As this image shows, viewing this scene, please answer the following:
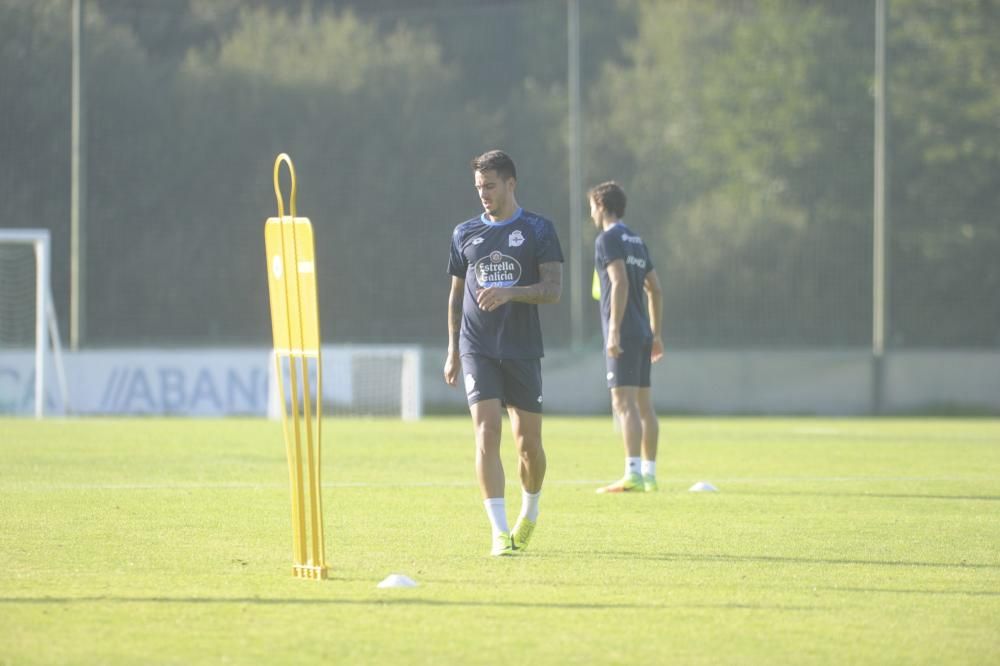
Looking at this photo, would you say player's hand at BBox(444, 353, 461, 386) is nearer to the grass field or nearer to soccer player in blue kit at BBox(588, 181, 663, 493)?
the grass field

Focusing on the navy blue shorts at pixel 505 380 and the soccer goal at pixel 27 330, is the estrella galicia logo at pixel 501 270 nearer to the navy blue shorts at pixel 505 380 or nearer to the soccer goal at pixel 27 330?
the navy blue shorts at pixel 505 380

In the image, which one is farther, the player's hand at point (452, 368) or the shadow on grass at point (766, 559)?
the player's hand at point (452, 368)

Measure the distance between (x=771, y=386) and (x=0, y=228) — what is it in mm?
14016

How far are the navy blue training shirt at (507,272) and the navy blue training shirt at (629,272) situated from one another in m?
3.44

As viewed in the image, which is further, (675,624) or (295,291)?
(295,291)

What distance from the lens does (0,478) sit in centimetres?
1282

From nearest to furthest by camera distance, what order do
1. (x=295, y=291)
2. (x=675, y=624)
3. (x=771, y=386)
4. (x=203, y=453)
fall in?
(x=675, y=624) < (x=295, y=291) < (x=203, y=453) < (x=771, y=386)

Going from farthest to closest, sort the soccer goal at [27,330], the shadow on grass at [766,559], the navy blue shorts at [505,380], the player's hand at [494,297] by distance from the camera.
Answer: the soccer goal at [27,330] < the navy blue shorts at [505,380] < the player's hand at [494,297] < the shadow on grass at [766,559]

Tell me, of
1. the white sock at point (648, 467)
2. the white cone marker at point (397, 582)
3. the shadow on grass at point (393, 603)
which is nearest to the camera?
the shadow on grass at point (393, 603)

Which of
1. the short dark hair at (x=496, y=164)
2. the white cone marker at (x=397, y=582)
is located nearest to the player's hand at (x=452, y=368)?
the short dark hair at (x=496, y=164)

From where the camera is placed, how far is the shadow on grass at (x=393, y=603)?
22.5 ft

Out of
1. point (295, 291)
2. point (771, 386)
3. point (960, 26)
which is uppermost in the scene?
point (960, 26)

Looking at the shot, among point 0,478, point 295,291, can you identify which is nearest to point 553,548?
point 295,291

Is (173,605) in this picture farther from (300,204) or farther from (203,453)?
(300,204)
